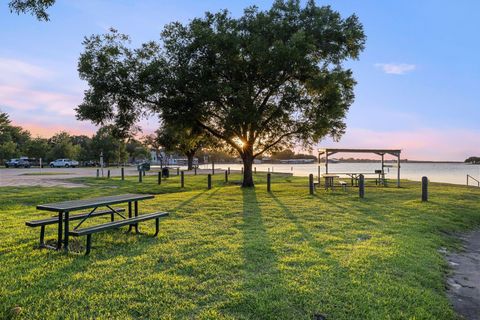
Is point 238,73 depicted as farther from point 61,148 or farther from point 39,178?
point 61,148

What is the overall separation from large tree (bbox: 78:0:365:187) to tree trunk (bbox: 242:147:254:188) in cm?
169

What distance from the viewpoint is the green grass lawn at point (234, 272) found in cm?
369

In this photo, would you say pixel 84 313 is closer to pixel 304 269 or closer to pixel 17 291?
pixel 17 291

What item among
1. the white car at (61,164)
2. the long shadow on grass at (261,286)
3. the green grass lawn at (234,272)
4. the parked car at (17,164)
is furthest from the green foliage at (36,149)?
the long shadow on grass at (261,286)

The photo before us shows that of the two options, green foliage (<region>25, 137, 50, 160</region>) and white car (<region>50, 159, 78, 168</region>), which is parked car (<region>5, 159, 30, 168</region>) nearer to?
white car (<region>50, 159, 78, 168</region>)

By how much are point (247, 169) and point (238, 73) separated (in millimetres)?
5838

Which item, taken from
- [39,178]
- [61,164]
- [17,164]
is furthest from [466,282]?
[61,164]

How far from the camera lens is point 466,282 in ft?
16.7

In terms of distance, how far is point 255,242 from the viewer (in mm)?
6508

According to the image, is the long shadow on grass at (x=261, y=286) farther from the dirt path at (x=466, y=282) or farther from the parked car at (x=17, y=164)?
the parked car at (x=17, y=164)

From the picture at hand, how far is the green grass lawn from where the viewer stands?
3.69 meters

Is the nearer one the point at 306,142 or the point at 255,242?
the point at 255,242

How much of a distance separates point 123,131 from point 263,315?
19.6 meters

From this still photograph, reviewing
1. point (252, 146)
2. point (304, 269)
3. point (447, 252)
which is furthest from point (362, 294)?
point (252, 146)
